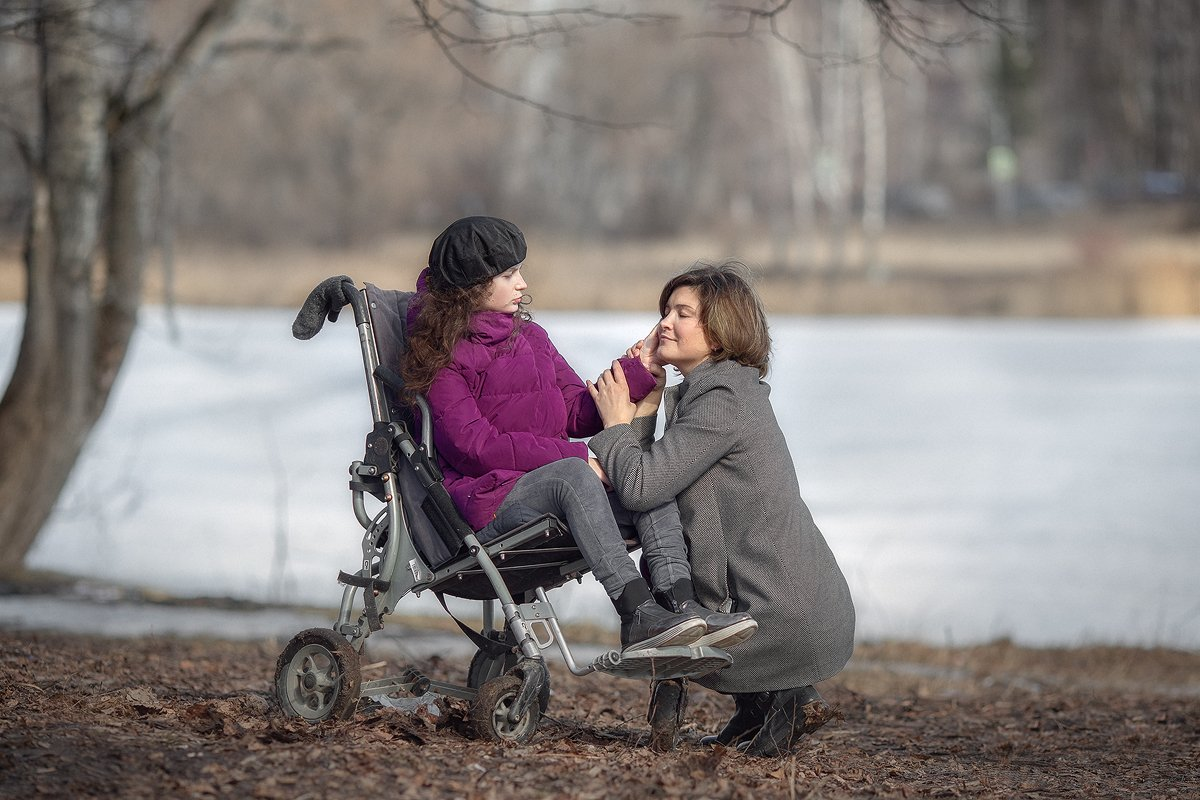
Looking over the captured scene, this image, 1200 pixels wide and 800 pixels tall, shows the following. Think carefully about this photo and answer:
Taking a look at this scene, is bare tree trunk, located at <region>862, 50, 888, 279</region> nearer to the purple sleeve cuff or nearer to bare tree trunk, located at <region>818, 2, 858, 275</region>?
bare tree trunk, located at <region>818, 2, 858, 275</region>

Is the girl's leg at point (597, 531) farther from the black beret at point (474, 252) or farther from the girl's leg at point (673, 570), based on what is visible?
the black beret at point (474, 252)

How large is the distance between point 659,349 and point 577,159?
41.1 meters

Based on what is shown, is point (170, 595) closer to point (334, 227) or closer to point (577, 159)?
point (334, 227)

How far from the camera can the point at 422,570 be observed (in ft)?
14.0

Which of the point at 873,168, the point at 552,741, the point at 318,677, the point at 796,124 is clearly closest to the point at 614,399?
the point at 552,741

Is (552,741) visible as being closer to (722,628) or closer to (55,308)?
(722,628)

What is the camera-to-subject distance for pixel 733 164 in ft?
156

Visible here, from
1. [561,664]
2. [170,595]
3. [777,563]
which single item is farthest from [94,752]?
[170,595]

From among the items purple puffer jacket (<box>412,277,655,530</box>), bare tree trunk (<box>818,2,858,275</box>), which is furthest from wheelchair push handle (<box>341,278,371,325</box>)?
bare tree trunk (<box>818,2,858,275</box>)

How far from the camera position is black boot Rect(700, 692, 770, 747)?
441 centimetres

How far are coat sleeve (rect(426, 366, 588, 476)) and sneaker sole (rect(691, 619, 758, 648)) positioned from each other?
0.68 meters

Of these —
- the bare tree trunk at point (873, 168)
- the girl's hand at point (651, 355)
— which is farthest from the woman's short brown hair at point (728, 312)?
the bare tree trunk at point (873, 168)

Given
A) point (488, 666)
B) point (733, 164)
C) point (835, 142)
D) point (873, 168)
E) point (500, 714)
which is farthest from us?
point (733, 164)

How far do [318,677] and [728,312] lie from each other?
1618mm
